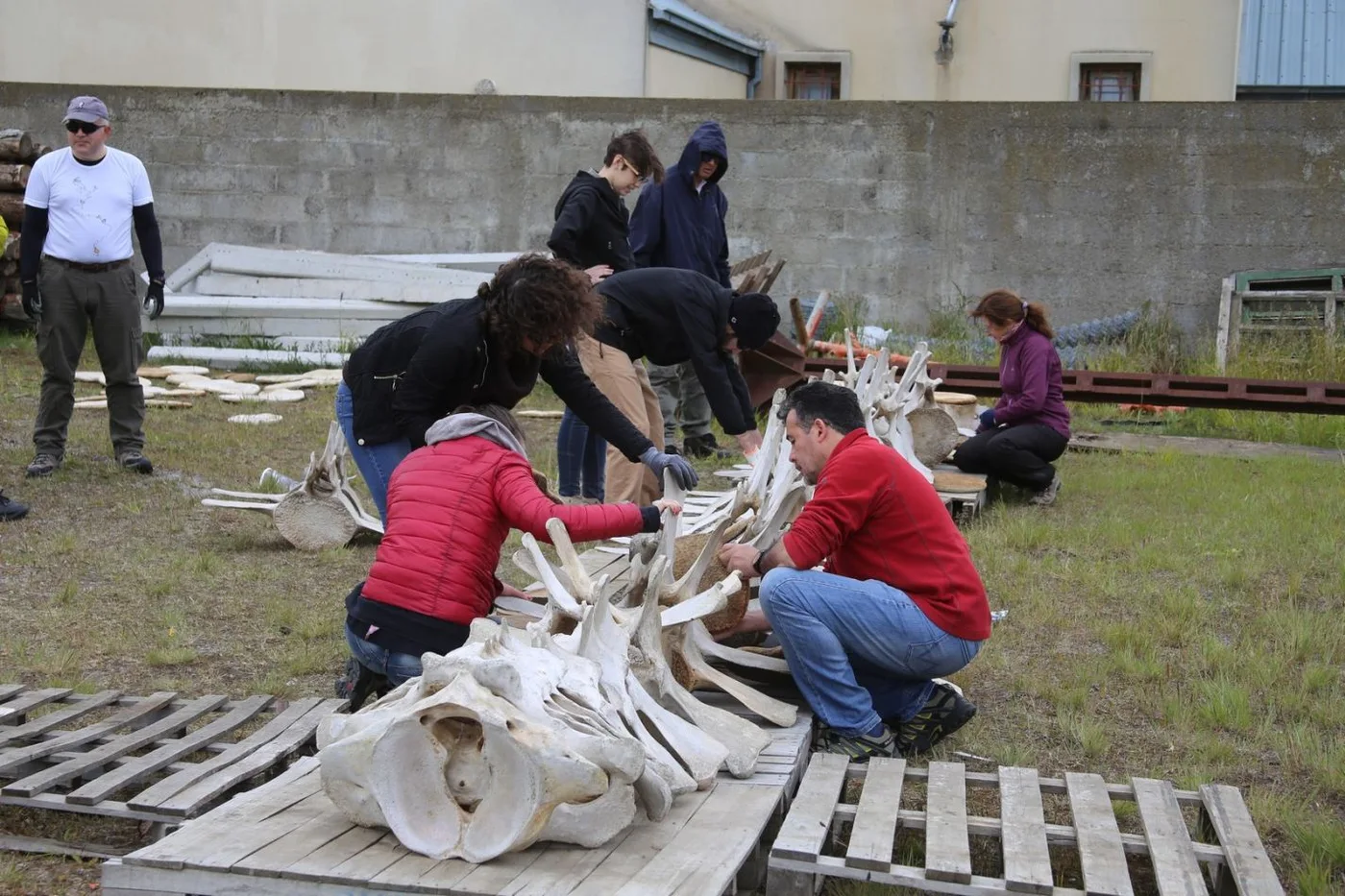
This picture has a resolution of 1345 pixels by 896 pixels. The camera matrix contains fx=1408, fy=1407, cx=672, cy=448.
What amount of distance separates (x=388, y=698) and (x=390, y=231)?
11.6 metres

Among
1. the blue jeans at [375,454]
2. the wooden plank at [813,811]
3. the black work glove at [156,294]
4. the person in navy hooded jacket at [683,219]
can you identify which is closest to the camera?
the wooden plank at [813,811]

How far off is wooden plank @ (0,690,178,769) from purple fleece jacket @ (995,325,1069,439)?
205 inches

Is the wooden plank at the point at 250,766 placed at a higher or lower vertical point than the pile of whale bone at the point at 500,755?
lower

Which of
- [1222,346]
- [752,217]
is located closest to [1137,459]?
[1222,346]

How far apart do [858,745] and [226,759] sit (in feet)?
5.83

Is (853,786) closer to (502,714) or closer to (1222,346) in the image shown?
(502,714)

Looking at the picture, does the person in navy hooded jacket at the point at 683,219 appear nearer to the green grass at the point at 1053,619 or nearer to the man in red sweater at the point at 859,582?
the green grass at the point at 1053,619

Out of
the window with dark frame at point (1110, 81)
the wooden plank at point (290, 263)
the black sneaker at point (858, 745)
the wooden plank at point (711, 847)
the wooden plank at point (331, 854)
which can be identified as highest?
the window with dark frame at point (1110, 81)

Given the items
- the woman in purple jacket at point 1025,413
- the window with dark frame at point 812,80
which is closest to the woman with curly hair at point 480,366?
the woman in purple jacket at point 1025,413

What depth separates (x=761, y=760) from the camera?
3795 mm

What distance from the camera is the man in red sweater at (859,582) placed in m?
4.07

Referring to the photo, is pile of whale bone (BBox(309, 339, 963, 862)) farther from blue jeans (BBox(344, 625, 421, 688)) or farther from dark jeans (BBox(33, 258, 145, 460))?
dark jeans (BBox(33, 258, 145, 460))

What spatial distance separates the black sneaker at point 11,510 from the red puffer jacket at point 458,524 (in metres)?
3.91

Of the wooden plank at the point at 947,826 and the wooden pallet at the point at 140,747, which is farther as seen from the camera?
the wooden pallet at the point at 140,747
